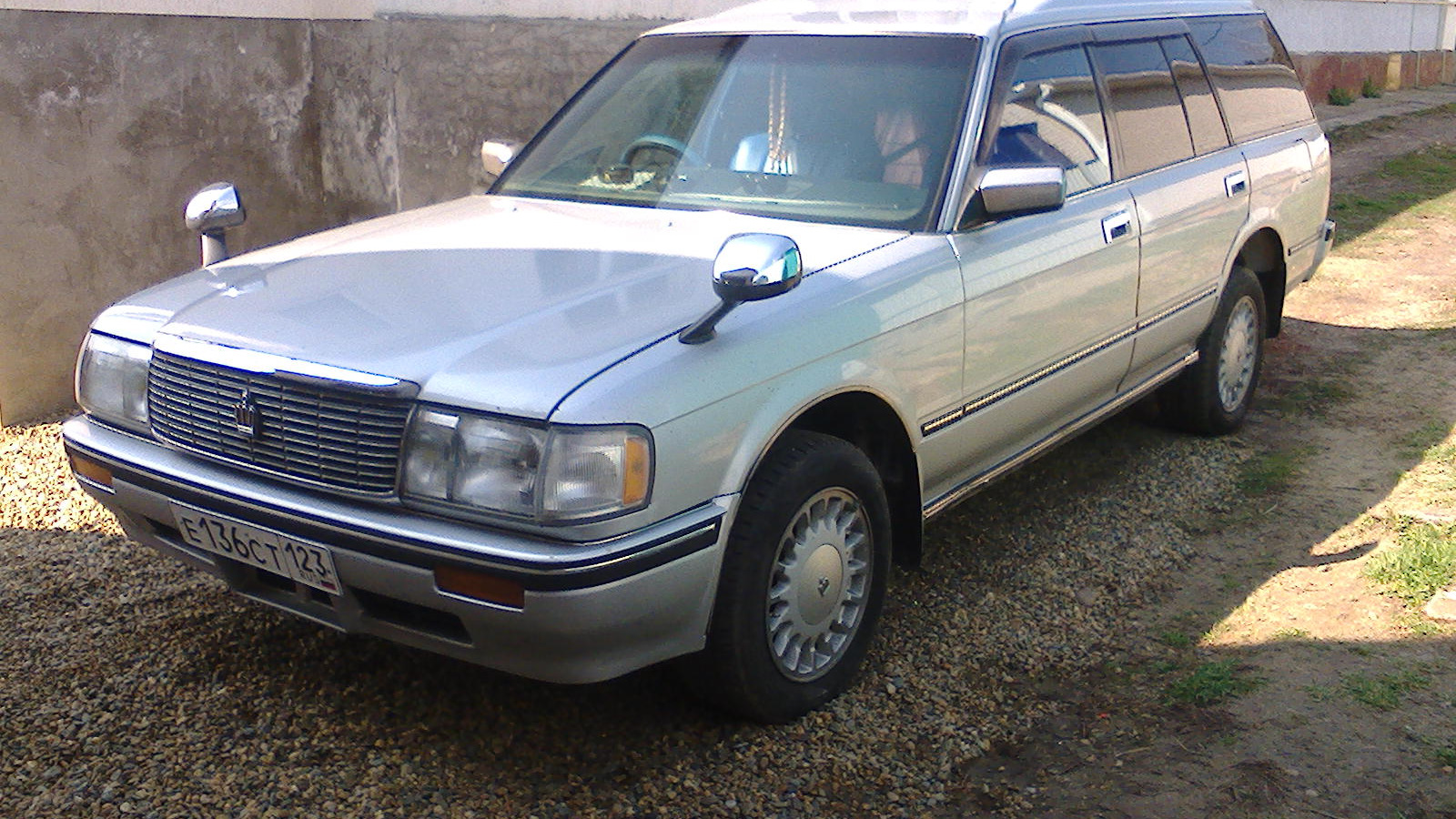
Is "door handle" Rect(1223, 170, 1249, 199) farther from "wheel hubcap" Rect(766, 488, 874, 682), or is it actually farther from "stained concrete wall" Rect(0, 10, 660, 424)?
"stained concrete wall" Rect(0, 10, 660, 424)

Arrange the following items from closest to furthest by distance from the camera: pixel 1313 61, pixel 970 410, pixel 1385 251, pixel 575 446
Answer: pixel 575 446, pixel 970 410, pixel 1385 251, pixel 1313 61

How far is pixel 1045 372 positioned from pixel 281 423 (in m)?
2.32

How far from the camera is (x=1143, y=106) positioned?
4902mm

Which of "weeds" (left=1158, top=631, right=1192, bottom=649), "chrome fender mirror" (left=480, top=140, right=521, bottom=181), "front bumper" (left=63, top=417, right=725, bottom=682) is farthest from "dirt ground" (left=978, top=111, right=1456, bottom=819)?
"chrome fender mirror" (left=480, top=140, right=521, bottom=181)

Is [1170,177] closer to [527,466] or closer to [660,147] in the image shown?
[660,147]

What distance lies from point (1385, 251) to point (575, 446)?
8.18 meters

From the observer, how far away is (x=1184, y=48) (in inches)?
209

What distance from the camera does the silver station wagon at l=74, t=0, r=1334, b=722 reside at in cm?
284

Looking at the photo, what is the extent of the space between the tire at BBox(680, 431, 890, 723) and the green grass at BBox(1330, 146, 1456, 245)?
285 inches

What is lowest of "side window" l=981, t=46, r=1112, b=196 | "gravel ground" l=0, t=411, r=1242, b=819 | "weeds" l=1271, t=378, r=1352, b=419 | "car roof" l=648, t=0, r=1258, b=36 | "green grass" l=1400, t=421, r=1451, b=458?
"gravel ground" l=0, t=411, r=1242, b=819

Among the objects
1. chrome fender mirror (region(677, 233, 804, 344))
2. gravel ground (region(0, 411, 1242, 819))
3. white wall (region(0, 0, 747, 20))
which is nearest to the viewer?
chrome fender mirror (region(677, 233, 804, 344))

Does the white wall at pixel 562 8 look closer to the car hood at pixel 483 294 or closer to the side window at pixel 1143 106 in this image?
the car hood at pixel 483 294

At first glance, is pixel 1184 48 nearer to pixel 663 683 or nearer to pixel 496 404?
pixel 663 683

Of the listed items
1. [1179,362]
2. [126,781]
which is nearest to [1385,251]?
[1179,362]
